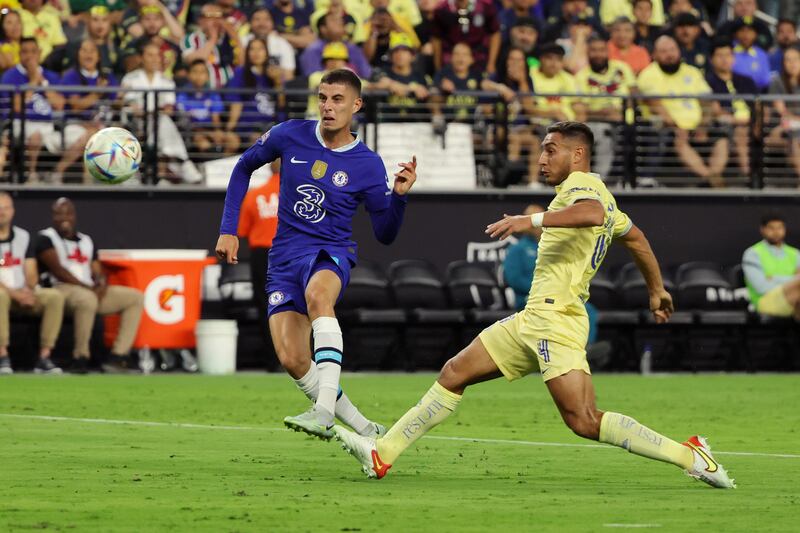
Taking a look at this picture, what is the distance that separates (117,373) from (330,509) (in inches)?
498

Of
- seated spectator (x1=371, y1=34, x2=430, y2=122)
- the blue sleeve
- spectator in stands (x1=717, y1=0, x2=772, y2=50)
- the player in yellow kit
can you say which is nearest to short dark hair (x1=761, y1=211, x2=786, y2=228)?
spectator in stands (x1=717, y1=0, x2=772, y2=50)

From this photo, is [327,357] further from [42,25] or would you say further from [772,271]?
[42,25]

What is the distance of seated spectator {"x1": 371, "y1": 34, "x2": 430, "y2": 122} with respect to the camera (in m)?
21.8

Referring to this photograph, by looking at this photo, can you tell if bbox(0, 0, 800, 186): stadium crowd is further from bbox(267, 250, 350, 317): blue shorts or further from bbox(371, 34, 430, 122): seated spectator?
bbox(267, 250, 350, 317): blue shorts

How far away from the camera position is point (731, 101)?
2362 centimetres

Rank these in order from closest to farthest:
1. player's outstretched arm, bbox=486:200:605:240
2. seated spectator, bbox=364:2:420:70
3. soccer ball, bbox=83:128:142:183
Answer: player's outstretched arm, bbox=486:200:605:240 < soccer ball, bbox=83:128:142:183 < seated spectator, bbox=364:2:420:70

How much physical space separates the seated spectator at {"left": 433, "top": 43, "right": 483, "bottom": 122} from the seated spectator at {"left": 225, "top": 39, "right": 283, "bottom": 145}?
2.12 metres

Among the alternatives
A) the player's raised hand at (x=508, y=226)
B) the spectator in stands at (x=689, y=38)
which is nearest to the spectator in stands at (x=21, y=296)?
the spectator in stands at (x=689, y=38)

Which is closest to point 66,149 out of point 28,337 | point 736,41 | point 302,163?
point 28,337

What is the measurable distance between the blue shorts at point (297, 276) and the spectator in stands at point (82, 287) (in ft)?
32.9

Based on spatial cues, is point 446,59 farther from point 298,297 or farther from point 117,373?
point 298,297

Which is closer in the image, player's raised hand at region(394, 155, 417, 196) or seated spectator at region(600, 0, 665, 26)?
player's raised hand at region(394, 155, 417, 196)

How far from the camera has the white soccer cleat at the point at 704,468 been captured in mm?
8938

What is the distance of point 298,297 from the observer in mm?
10266
